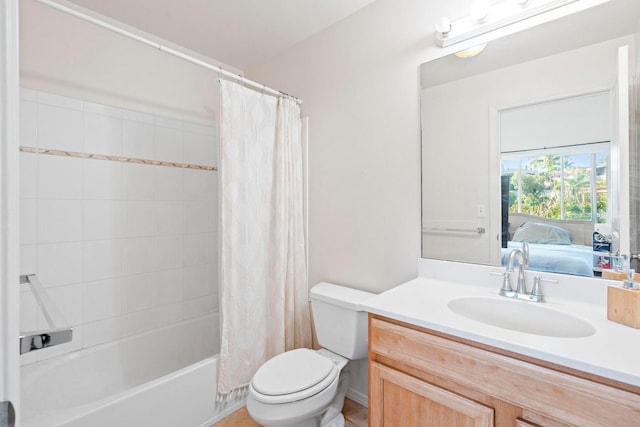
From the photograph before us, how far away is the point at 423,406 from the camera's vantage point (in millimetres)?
1116

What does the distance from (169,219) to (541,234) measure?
230cm

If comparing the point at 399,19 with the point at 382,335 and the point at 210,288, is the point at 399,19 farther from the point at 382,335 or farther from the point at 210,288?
the point at 210,288

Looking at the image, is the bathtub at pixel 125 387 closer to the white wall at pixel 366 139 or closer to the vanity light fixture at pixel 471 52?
the white wall at pixel 366 139

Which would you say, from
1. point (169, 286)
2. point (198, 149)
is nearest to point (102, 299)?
point (169, 286)

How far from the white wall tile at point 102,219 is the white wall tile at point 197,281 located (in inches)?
22.9

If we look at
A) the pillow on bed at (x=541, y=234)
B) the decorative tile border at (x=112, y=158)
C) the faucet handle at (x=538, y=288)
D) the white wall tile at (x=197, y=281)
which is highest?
the decorative tile border at (x=112, y=158)

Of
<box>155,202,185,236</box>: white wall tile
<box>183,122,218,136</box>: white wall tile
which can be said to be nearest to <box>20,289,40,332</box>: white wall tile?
<box>155,202,185,236</box>: white wall tile

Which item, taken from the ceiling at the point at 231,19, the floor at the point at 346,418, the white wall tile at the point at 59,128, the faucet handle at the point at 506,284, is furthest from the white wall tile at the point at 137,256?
the faucet handle at the point at 506,284

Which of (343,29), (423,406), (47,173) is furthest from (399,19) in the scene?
(47,173)

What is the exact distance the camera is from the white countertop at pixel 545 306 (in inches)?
32.6

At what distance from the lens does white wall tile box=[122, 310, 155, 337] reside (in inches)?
83.0

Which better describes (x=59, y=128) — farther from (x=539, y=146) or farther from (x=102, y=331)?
(x=539, y=146)

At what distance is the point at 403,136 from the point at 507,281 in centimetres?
90

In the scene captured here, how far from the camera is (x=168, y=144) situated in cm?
234
